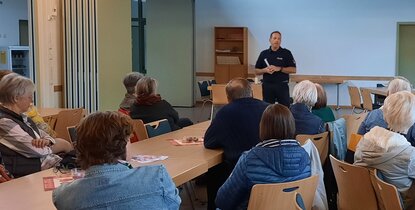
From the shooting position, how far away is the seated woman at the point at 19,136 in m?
3.46

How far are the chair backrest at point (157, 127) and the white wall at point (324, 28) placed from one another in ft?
32.0

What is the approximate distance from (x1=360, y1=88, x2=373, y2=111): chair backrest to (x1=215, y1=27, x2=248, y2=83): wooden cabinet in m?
5.38

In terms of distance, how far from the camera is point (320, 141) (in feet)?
14.1

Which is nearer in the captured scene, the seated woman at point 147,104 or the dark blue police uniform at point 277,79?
the seated woman at point 147,104

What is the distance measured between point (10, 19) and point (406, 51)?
10.9 m

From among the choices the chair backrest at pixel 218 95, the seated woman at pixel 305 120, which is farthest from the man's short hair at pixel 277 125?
the chair backrest at pixel 218 95

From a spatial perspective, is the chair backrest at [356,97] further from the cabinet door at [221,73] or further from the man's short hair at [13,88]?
the man's short hair at [13,88]

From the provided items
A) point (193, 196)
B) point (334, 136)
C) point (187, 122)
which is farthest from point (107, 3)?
point (334, 136)

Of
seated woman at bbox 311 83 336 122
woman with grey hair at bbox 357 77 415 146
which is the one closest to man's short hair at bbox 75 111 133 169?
woman with grey hair at bbox 357 77 415 146

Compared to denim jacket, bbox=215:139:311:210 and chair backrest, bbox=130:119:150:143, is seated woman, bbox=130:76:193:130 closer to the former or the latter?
chair backrest, bbox=130:119:150:143

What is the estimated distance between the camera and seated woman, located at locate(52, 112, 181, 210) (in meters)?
1.92

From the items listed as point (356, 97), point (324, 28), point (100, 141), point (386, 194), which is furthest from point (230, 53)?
point (100, 141)

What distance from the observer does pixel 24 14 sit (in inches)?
600

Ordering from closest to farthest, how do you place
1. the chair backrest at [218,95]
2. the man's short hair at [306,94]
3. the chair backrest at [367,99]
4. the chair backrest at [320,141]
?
1. the chair backrest at [320,141]
2. the man's short hair at [306,94]
3. the chair backrest at [367,99]
4. the chair backrest at [218,95]
